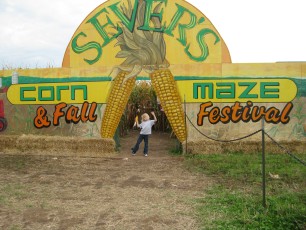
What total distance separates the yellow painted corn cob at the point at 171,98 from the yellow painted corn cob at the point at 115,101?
0.90m

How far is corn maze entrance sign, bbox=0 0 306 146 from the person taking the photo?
10.5 meters

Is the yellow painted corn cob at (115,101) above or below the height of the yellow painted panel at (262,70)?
below

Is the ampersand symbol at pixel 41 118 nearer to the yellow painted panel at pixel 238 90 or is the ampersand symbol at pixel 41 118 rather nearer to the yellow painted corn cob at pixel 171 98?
the yellow painted corn cob at pixel 171 98

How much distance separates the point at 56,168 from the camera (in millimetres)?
8727

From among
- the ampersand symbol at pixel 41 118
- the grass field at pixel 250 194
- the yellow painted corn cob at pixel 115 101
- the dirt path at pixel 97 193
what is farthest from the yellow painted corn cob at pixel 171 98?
the ampersand symbol at pixel 41 118

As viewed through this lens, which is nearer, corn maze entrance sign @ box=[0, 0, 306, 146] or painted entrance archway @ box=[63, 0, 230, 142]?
corn maze entrance sign @ box=[0, 0, 306, 146]

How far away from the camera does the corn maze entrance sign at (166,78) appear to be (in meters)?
10.5

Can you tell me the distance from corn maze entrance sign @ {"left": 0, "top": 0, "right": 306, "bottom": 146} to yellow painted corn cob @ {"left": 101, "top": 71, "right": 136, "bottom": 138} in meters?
0.03

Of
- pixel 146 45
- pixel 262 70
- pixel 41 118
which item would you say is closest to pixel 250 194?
pixel 262 70

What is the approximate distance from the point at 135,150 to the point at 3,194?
17.5ft

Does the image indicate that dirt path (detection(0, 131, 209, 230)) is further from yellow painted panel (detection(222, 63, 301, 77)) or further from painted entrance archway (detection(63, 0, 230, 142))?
yellow painted panel (detection(222, 63, 301, 77))

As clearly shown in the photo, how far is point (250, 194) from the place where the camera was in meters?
6.04

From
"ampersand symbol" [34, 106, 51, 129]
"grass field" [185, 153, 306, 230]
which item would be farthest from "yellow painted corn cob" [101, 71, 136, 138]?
"grass field" [185, 153, 306, 230]

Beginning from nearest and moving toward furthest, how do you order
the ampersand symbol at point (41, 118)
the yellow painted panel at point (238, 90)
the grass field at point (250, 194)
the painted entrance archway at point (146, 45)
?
the grass field at point (250, 194), the yellow painted panel at point (238, 90), the painted entrance archway at point (146, 45), the ampersand symbol at point (41, 118)
